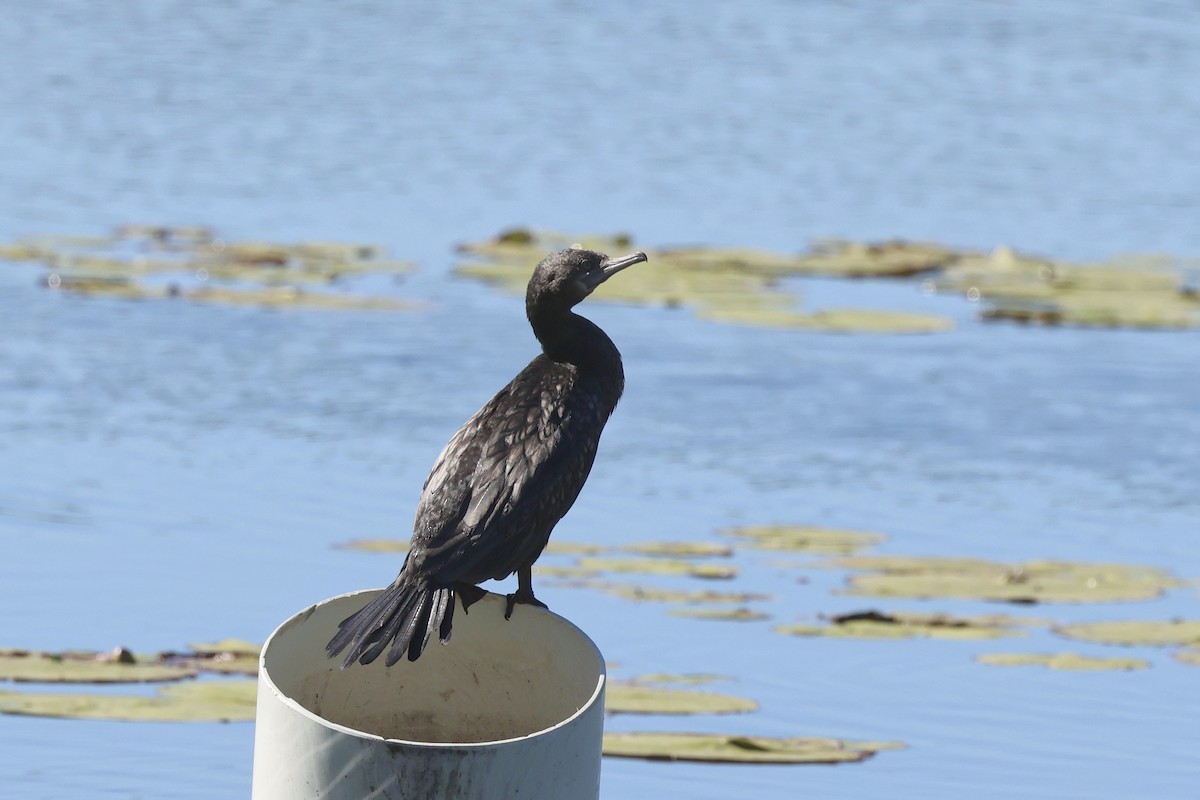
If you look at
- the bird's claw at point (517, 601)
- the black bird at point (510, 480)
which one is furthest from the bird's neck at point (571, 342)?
the bird's claw at point (517, 601)

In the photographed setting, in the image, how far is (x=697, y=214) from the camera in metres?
16.9

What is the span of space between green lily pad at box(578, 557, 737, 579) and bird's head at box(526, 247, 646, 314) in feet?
8.23

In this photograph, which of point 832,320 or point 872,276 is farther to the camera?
point 872,276

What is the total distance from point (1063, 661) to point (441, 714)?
316cm

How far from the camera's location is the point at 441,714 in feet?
15.6

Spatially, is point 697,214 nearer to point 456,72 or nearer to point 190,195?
point 190,195

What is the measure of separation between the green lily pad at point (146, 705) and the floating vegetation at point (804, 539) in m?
2.63

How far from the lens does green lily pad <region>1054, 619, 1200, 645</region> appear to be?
24.9 feet

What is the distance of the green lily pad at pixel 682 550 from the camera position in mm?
8281

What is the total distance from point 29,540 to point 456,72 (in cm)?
1549

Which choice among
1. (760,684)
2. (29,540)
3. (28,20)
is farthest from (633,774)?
(28,20)

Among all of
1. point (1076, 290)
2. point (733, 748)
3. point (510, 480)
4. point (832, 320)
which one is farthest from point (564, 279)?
point (1076, 290)

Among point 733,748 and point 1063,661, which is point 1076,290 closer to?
point 1063,661

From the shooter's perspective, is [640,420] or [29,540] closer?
[29,540]
